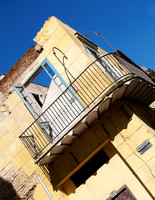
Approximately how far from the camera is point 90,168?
20.7 ft

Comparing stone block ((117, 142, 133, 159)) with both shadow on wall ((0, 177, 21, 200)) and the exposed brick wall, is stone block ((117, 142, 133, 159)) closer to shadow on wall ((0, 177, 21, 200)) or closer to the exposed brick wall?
shadow on wall ((0, 177, 21, 200))

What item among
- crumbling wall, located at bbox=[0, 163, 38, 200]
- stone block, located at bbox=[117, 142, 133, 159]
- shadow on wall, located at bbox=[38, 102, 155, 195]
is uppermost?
crumbling wall, located at bbox=[0, 163, 38, 200]

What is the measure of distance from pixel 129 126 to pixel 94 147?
127cm

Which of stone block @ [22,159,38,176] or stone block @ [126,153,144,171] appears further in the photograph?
stone block @ [22,159,38,176]

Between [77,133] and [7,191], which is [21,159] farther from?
[77,133]

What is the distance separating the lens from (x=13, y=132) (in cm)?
755

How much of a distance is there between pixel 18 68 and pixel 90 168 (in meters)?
5.02

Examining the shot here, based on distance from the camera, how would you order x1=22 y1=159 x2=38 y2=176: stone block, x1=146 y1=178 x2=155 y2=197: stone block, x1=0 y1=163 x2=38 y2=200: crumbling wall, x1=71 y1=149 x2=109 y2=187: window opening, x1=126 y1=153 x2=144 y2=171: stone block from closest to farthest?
x1=146 y1=178 x2=155 y2=197: stone block
x1=126 y1=153 x2=144 y2=171: stone block
x1=71 y1=149 x2=109 y2=187: window opening
x1=0 y1=163 x2=38 y2=200: crumbling wall
x1=22 y1=159 x2=38 y2=176: stone block

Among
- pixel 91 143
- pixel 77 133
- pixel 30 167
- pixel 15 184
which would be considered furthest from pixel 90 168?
pixel 15 184

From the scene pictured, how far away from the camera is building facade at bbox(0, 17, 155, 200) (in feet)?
18.2

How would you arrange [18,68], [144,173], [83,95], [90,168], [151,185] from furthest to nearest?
[18,68] < [90,168] < [83,95] < [144,173] < [151,185]

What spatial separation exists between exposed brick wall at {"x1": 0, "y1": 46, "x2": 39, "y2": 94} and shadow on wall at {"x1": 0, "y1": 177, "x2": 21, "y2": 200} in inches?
142

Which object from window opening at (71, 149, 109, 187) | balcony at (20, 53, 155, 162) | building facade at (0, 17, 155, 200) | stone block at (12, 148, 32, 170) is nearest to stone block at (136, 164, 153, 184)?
building facade at (0, 17, 155, 200)

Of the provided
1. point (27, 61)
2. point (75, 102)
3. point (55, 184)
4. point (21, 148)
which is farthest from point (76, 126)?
point (27, 61)
